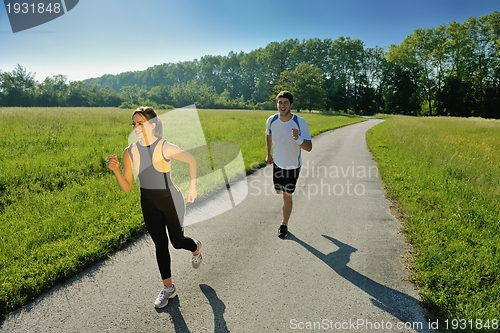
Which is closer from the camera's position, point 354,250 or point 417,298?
point 417,298

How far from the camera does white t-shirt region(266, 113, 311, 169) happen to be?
407cm

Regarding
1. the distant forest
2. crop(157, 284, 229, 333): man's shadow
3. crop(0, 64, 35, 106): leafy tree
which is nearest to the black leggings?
crop(157, 284, 229, 333): man's shadow

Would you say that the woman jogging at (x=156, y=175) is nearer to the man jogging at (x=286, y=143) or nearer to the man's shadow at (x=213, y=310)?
the man's shadow at (x=213, y=310)

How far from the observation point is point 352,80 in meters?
78.2

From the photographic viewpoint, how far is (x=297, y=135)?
385 centimetres

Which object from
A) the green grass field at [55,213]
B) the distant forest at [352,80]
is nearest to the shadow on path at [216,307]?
the green grass field at [55,213]

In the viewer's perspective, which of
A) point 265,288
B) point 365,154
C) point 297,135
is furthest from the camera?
point 365,154

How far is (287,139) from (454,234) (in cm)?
307

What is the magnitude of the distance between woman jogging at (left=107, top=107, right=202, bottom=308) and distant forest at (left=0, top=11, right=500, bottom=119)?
4920 cm

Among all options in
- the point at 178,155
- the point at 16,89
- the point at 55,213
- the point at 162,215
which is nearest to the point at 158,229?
the point at 162,215

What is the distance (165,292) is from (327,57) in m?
90.3

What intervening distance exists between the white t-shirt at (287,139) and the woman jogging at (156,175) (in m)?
1.77

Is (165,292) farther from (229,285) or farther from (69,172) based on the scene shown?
(69,172)

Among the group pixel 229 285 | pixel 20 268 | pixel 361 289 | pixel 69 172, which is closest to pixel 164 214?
pixel 229 285
